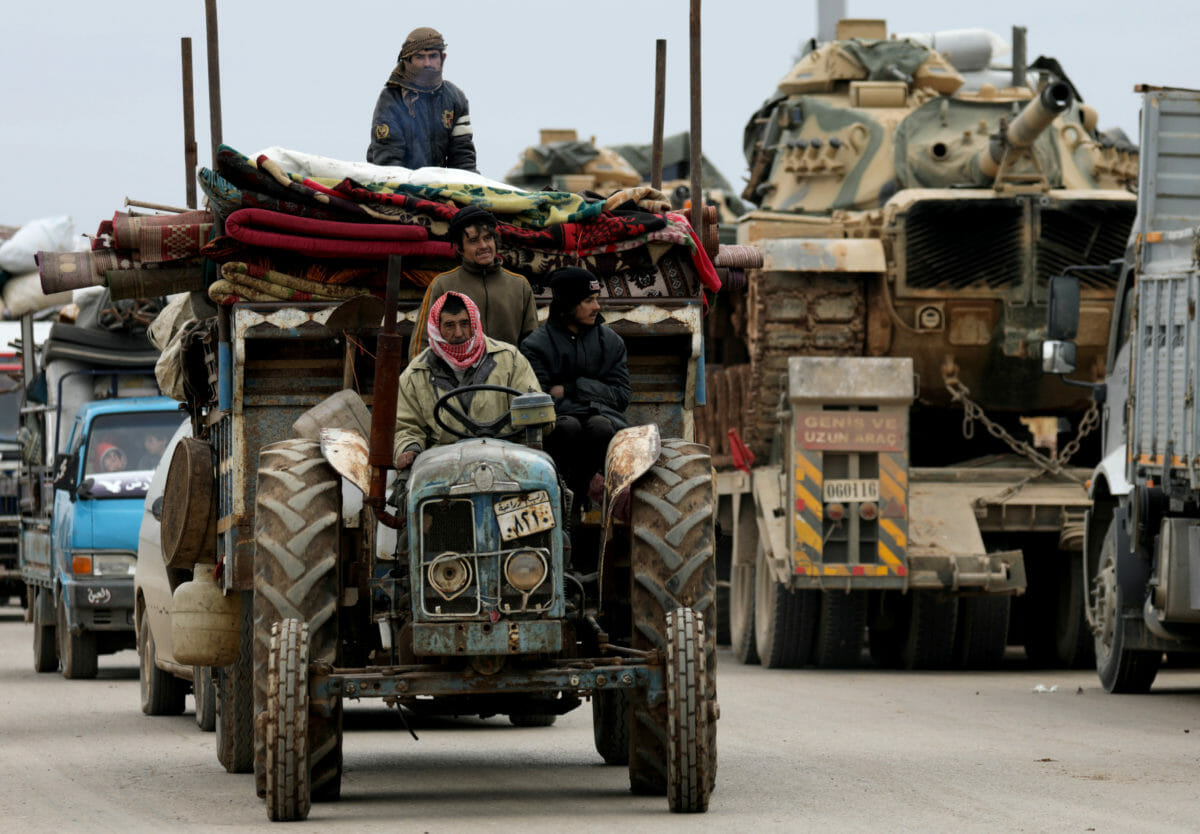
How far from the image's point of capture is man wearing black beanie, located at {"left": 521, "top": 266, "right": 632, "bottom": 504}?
984cm

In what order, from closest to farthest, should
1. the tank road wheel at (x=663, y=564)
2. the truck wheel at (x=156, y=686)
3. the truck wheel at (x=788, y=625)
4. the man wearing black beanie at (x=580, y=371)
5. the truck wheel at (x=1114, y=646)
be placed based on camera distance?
the tank road wheel at (x=663, y=564) → the man wearing black beanie at (x=580, y=371) → the truck wheel at (x=156, y=686) → the truck wheel at (x=1114, y=646) → the truck wheel at (x=788, y=625)

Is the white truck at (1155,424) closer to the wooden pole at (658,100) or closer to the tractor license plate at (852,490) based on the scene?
the tractor license plate at (852,490)

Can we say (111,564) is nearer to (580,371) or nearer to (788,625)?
(788,625)

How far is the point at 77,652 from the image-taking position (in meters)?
18.4

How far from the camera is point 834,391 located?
719 inches

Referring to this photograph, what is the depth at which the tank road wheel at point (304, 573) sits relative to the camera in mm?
9023

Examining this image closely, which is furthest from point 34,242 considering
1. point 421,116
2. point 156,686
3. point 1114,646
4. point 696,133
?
point 696,133

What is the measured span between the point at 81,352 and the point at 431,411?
1170cm

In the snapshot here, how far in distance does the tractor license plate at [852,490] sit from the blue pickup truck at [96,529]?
4824 mm

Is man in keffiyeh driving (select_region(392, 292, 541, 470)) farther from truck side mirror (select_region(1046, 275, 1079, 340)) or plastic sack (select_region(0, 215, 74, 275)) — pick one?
plastic sack (select_region(0, 215, 74, 275))

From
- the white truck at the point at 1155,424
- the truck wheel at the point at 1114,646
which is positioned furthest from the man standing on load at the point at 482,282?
the truck wheel at the point at 1114,646

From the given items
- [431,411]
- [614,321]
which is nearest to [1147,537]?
[614,321]

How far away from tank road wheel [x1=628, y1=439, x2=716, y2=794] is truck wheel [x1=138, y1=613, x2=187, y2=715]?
6076 millimetres

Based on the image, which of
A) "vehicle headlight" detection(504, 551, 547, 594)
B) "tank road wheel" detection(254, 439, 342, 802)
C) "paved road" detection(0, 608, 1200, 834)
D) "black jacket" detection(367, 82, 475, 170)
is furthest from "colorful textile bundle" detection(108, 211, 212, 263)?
"vehicle headlight" detection(504, 551, 547, 594)
